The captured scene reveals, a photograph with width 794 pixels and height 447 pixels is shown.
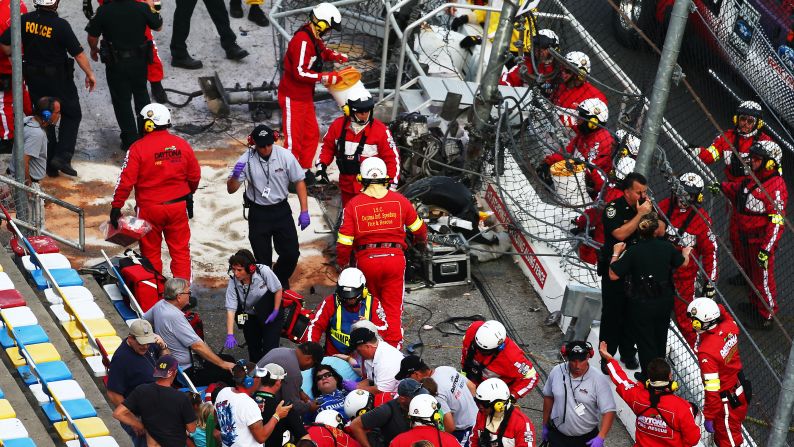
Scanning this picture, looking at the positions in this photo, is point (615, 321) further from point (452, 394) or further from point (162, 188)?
point (162, 188)

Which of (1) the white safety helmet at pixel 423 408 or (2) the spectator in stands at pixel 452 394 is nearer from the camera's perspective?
(1) the white safety helmet at pixel 423 408

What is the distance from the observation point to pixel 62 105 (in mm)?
14500

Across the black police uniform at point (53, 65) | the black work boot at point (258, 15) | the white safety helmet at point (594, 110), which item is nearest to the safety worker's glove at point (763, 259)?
the white safety helmet at point (594, 110)

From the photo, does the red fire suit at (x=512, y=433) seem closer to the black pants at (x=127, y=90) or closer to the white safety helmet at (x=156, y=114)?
the white safety helmet at (x=156, y=114)

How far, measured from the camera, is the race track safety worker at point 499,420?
991cm

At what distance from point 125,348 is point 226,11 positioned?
7377 mm

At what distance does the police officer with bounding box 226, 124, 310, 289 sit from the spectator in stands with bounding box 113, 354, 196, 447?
122 inches

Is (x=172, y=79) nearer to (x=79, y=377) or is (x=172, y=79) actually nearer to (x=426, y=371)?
(x=79, y=377)

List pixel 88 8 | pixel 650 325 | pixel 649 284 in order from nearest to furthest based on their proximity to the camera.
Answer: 1. pixel 649 284
2. pixel 650 325
3. pixel 88 8

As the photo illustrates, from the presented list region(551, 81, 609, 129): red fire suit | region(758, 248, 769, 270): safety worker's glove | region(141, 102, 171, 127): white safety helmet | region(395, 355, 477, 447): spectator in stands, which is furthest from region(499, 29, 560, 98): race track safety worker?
region(395, 355, 477, 447): spectator in stands

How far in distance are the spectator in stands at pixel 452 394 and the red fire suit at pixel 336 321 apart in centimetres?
103

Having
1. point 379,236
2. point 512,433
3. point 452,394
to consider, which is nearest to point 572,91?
point 379,236

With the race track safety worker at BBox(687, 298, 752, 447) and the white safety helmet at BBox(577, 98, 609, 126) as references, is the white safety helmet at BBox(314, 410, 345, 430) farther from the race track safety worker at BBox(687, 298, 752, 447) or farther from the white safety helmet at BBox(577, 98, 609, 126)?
the white safety helmet at BBox(577, 98, 609, 126)

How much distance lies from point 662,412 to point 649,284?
4.49ft
